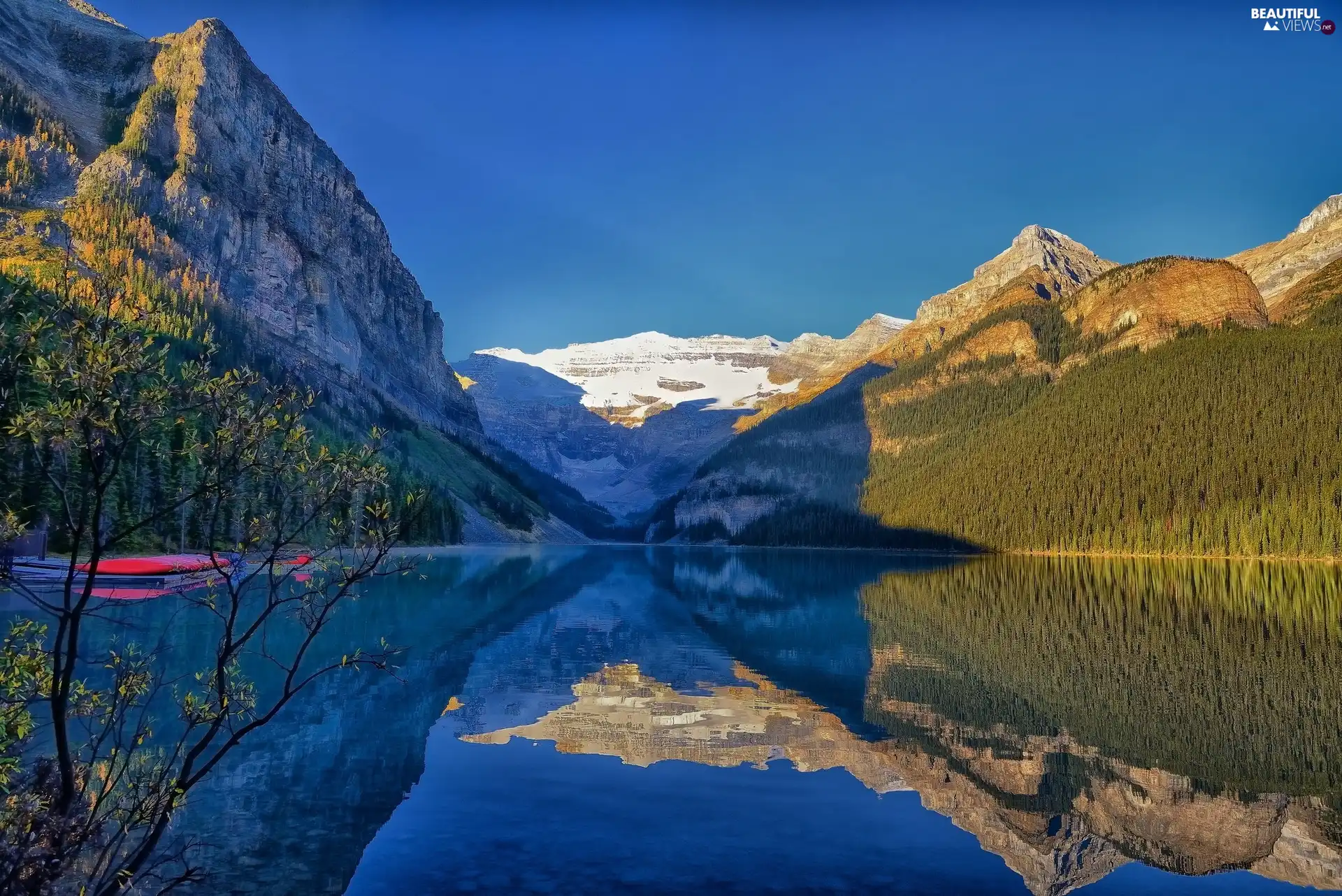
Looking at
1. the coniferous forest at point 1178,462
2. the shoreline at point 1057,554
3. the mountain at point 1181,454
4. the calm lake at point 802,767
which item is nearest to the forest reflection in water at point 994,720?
the calm lake at point 802,767

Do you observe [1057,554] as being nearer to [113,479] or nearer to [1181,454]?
[1181,454]

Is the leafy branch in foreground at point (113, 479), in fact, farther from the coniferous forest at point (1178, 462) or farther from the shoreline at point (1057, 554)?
the coniferous forest at point (1178, 462)

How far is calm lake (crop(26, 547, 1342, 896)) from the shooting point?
14.2 metres

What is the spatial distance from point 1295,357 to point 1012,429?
184 feet

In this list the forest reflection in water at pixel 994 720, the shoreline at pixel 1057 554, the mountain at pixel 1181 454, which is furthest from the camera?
the mountain at pixel 1181 454

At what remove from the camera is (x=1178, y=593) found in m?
66.8

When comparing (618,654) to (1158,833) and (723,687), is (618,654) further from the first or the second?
(1158,833)

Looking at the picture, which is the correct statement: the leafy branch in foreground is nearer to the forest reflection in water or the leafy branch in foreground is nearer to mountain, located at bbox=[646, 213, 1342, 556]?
the forest reflection in water

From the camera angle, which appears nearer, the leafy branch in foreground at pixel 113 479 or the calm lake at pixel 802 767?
the leafy branch in foreground at pixel 113 479

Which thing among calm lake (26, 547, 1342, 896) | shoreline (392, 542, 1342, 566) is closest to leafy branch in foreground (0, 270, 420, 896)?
calm lake (26, 547, 1342, 896)

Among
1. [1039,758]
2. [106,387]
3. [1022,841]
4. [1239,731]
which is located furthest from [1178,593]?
[106,387]

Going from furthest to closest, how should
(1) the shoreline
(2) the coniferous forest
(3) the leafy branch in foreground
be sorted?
1. (2) the coniferous forest
2. (1) the shoreline
3. (3) the leafy branch in foreground

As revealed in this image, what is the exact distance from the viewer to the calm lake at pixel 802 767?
14172mm

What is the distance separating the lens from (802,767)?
2020 centimetres
